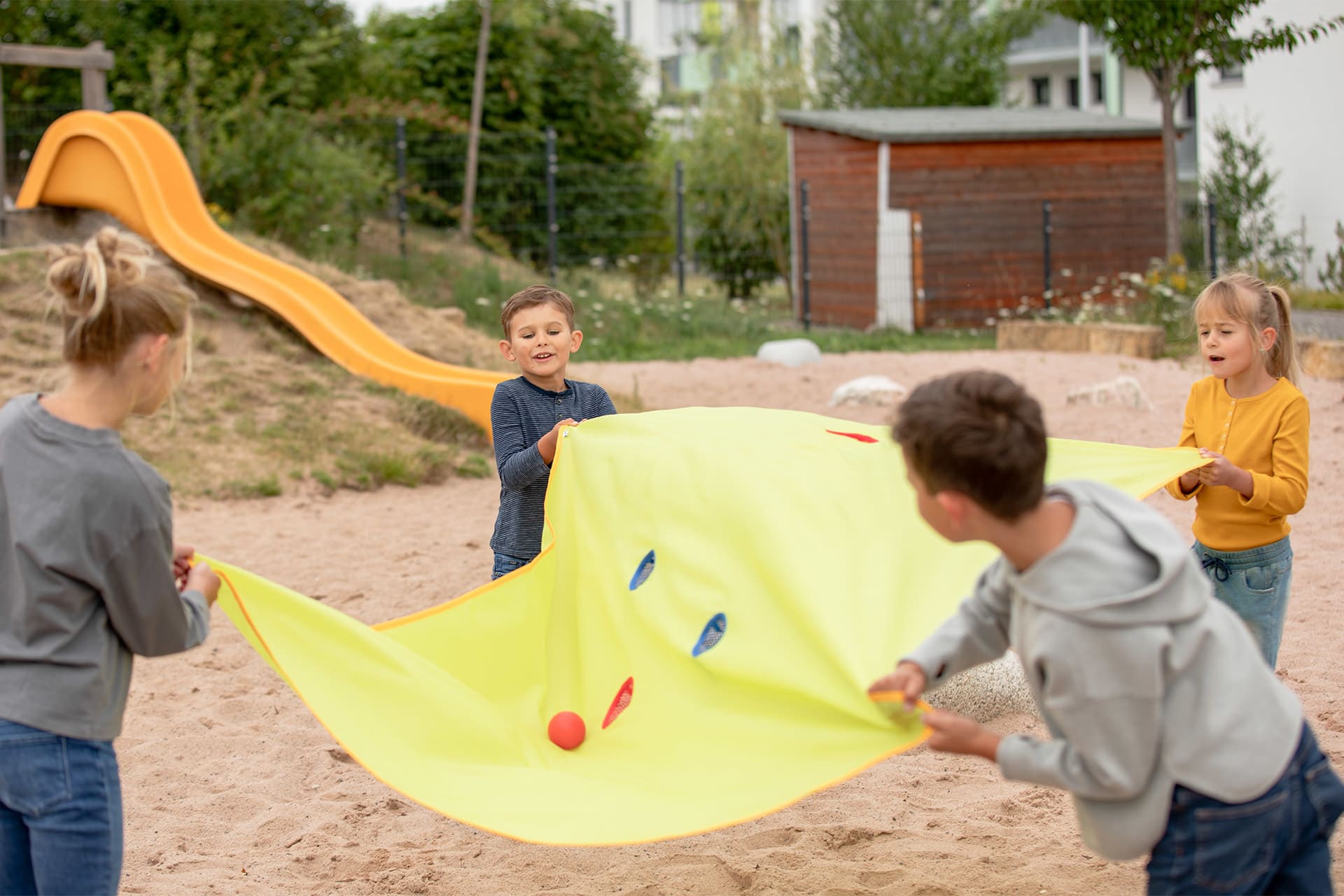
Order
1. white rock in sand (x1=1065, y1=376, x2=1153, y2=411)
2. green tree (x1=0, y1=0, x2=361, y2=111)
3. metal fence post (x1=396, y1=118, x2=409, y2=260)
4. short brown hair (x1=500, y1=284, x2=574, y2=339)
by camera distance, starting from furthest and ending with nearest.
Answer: green tree (x1=0, y1=0, x2=361, y2=111) → metal fence post (x1=396, y1=118, x2=409, y2=260) → white rock in sand (x1=1065, y1=376, x2=1153, y2=411) → short brown hair (x1=500, y1=284, x2=574, y2=339)

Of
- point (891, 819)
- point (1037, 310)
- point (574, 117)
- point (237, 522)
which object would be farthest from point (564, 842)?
point (574, 117)

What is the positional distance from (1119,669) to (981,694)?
8.89 ft

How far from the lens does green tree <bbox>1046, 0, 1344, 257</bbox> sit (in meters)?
15.6

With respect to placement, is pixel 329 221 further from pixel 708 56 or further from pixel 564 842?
pixel 708 56

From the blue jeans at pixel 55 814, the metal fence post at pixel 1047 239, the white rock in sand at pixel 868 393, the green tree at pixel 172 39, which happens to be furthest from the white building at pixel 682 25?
the blue jeans at pixel 55 814

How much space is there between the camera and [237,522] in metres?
7.81

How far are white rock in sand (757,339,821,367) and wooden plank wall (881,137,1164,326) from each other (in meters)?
4.59

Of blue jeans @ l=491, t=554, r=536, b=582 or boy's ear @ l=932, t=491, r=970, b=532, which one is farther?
blue jeans @ l=491, t=554, r=536, b=582

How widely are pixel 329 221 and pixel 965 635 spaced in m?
14.3

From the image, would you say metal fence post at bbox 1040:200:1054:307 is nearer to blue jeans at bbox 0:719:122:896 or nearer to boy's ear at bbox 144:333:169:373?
boy's ear at bbox 144:333:169:373

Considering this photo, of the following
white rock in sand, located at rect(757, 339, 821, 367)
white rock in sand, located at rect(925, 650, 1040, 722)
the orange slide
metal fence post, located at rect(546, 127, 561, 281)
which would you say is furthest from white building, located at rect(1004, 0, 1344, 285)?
white rock in sand, located at rect(925, 650, 1040, 722)

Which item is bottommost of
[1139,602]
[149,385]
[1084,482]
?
[1139,602]

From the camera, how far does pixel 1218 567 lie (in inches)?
135

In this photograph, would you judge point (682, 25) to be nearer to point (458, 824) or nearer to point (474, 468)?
point (474, 468)
